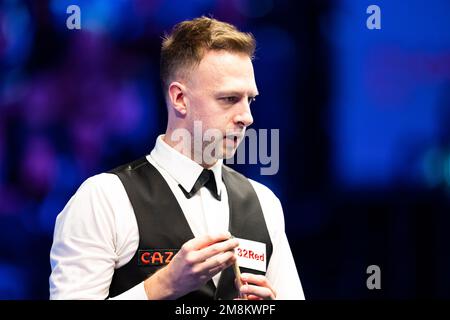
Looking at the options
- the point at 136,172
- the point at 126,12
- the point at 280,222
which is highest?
the point at 126,12

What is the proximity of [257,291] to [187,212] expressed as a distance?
1.24 ft

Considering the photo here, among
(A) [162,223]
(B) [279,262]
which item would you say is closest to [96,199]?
(A) [162,223]

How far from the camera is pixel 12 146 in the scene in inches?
108

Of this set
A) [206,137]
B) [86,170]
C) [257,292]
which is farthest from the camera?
[86,170]

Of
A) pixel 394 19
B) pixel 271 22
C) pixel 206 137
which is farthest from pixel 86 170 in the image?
pixel 394 19

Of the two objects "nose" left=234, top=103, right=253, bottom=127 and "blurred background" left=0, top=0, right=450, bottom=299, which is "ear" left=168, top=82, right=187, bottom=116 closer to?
"nose" left=234, top=103, right=253, bottom=127

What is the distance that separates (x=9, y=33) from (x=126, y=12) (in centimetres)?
48

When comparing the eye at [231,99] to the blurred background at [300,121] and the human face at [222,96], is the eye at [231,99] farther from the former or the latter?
the blurred background at [300,121]

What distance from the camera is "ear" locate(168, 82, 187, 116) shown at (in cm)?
219

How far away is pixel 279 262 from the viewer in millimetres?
2287

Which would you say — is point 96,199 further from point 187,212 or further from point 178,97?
point 178,97

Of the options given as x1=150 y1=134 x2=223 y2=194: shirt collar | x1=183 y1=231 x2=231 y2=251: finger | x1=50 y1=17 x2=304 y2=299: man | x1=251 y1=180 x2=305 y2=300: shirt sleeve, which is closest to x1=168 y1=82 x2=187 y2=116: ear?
x1=50 y1=17 x2=304 y2=299: man

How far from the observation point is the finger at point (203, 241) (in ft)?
5.96
